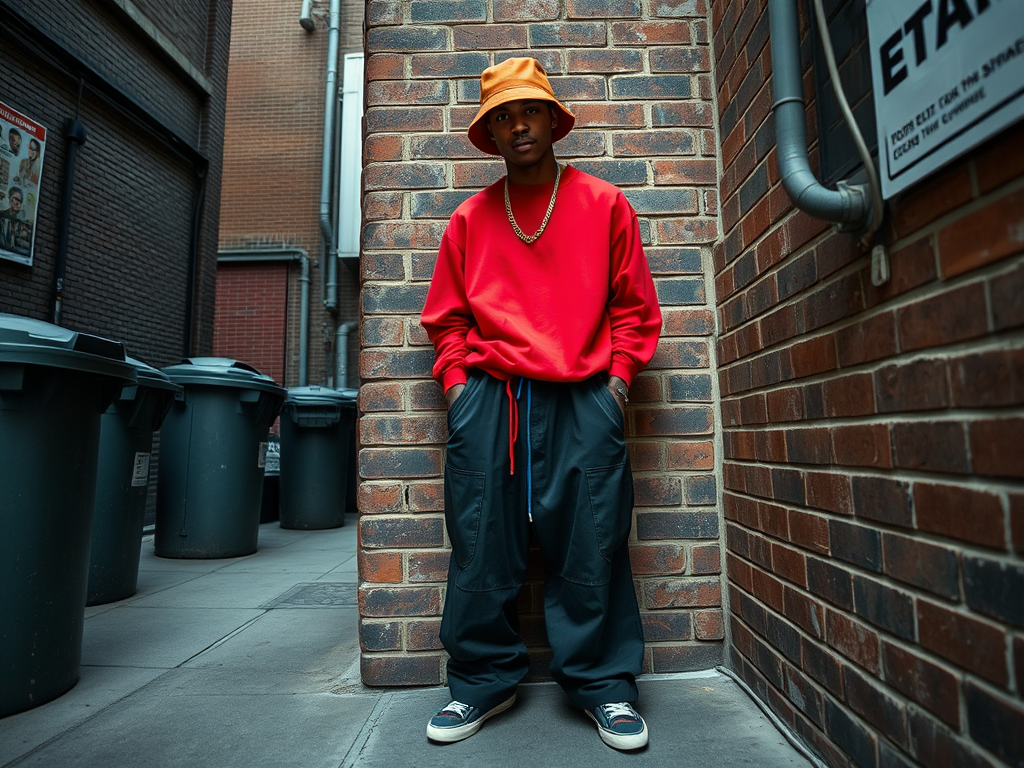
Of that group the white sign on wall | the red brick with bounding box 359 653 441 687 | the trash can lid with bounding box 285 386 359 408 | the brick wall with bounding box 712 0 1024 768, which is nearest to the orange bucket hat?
the brick wall with bounding box 712 0 1024 768

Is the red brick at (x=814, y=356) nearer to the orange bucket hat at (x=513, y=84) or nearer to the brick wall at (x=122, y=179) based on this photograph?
the orange bucket hat at (x=513, y=84)

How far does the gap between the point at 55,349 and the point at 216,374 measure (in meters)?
2.49

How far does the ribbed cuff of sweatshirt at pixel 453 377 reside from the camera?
1.77 metres

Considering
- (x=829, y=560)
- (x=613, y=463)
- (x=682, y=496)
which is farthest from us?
(x=682, y=496)

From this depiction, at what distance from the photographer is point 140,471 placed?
3.41 meters

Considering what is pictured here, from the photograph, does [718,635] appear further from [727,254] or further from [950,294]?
[950,294]

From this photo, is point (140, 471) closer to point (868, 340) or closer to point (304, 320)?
point (868, 340)

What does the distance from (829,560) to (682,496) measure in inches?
26.1

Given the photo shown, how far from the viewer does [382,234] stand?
209cm

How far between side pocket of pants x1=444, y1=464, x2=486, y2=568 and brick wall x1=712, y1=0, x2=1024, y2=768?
768 mm

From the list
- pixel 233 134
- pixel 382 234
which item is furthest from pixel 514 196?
pixel 233 134

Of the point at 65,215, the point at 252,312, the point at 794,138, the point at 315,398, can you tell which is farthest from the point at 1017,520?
the point at 252,312

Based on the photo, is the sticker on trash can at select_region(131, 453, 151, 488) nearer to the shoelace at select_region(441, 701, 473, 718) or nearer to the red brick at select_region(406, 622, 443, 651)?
the red brick at select_region(406, 622, 443, 651)

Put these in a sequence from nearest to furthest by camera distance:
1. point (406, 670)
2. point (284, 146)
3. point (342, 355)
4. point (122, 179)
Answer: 1. point (406, 670)
2. point (122, 179)
3. point (342, 355)
4. point (284, 146)
